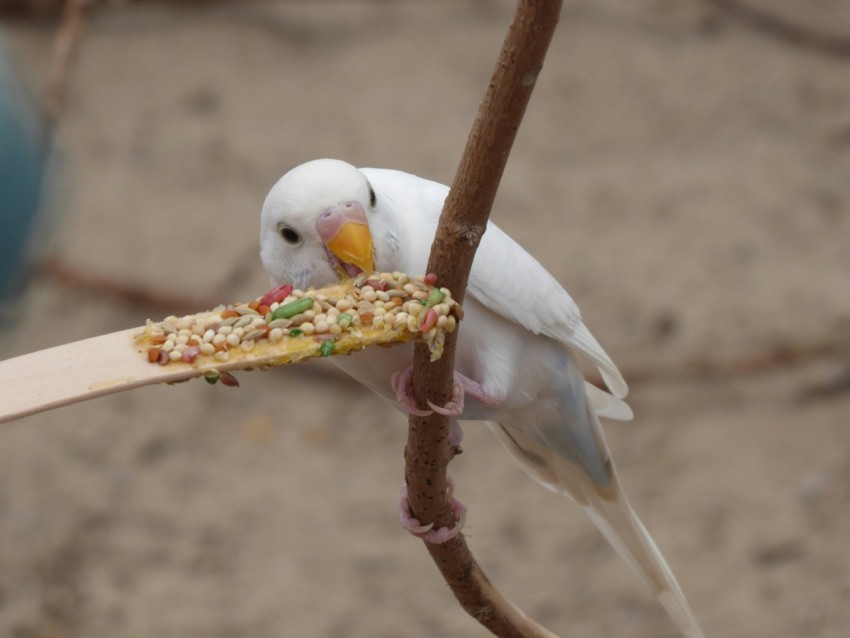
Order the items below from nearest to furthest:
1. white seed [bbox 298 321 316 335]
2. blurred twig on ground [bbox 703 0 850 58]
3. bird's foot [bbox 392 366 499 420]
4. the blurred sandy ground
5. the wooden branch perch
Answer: the wooden branch perch, white seed [bbox 298 321 316 335], bird's foot [bbox 392 366 499 420], the blurred sandy ground, blurred twig on ground [bbox 703 0 850 58]

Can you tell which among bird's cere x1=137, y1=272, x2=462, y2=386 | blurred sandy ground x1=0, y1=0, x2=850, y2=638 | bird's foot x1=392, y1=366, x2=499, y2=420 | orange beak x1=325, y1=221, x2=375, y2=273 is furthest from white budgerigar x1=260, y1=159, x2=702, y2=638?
blurred sandy ground x1=0, y1=0, x2=850, y2=638

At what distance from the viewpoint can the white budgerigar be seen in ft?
6.60

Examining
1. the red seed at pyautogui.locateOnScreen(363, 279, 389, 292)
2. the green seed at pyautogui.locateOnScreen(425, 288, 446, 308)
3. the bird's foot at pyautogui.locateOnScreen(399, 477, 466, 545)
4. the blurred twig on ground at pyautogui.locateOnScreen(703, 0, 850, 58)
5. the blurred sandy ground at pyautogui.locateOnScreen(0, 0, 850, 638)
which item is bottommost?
the blurred sandy ground at pyautogui.locateOnScreen(0, 0, 850, 638)

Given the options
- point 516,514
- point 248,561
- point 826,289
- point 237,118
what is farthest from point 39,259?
point 237,118

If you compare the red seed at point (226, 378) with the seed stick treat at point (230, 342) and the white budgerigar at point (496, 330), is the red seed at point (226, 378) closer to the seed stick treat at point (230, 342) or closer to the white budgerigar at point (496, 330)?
the seed stick treat at point (230, 342)

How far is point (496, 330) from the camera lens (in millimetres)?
2275

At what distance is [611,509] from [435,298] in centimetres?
127

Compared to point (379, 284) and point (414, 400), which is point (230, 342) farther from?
point (414, 400)

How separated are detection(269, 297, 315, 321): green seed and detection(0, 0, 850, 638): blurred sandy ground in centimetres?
92

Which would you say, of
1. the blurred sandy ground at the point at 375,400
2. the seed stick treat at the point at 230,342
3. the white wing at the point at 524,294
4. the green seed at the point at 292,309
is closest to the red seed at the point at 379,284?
the seed stick treat at the point at 230,342

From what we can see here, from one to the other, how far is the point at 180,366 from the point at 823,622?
3.01 m

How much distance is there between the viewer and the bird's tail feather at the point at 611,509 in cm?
259

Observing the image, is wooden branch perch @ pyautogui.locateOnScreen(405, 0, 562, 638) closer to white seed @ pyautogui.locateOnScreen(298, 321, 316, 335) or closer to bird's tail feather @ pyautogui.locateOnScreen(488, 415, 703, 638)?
white seed @ pyautogui.locateOnScreen(298, 321, 316, 335)

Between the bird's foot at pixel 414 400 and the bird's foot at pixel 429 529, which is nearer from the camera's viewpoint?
the bird's foot at pixel 414 400
